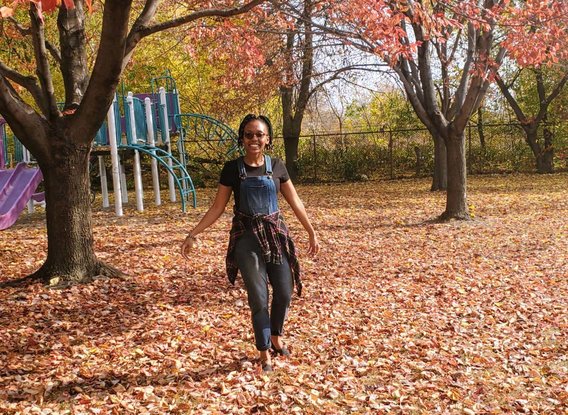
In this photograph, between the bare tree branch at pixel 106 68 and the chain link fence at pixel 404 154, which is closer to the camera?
the bare tree branch at pixel 106 68

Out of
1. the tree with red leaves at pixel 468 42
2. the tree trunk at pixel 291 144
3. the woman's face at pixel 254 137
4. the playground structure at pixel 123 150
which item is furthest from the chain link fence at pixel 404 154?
the woman's face at pixel 254 137

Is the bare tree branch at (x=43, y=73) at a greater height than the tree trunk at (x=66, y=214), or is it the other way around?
the bare tree branch at (x=43, y=73)

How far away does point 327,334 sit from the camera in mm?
4906

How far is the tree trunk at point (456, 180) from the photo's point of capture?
34.8 feet

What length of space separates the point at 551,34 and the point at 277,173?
7731 millimetres

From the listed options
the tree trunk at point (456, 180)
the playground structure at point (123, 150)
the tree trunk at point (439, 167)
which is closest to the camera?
the playground structure at point (123, 150)

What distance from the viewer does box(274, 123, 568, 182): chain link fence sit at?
20.7m

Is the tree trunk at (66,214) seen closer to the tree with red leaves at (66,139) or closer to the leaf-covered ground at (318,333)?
the tree with red leaves at (66,139)

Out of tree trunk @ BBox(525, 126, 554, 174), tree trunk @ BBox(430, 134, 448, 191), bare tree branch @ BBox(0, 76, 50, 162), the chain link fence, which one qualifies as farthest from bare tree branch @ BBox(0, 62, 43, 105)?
tree trunk @ BBox(525, 126, 554, 174)

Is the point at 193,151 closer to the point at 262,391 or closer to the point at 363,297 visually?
the point at 363,297

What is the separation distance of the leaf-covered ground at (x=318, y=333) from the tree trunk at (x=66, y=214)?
0.27 metres

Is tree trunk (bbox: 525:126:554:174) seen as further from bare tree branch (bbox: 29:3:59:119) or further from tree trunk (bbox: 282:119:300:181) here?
bare tree branch (bbox: 29:3:59:119)

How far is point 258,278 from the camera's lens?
3.73 meters

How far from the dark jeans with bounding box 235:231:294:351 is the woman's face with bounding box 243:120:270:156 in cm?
50
